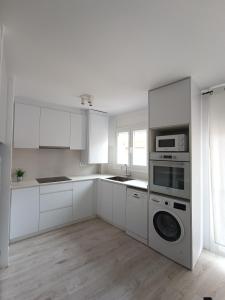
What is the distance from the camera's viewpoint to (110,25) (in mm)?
1194

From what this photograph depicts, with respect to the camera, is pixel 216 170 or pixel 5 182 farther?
pixel 216 170

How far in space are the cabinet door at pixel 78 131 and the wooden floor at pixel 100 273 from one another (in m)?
Result: 1.82

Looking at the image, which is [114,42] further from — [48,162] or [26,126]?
[48,162]

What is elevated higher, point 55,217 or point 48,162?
point 48,162

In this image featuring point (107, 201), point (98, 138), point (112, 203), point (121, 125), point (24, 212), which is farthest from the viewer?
point (121, 125)

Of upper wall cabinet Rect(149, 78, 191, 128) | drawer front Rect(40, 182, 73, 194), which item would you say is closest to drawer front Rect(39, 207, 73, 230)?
drawer front Rect(40, 182, 73, 194)

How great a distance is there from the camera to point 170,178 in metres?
2.19

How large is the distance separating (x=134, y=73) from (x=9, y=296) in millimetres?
2732

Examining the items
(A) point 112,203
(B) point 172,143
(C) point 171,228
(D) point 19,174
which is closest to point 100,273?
(C) point 171,228

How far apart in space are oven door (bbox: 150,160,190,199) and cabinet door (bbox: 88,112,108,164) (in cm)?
163

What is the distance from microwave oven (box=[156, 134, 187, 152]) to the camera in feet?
6.82

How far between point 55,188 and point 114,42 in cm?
251

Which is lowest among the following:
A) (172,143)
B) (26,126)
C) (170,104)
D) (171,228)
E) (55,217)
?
(55,217)

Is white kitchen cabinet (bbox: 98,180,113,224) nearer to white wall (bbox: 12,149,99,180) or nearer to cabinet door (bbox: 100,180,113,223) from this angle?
cabinet door (bbox: 100,180,113,223)
